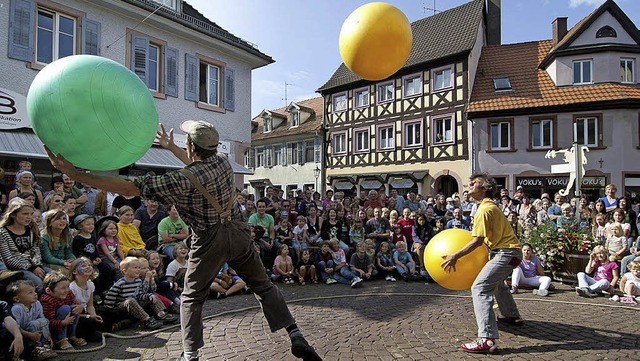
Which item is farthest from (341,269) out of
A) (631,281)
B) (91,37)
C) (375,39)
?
(91,37)

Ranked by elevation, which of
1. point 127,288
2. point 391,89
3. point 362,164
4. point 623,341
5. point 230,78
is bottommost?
point 623,341

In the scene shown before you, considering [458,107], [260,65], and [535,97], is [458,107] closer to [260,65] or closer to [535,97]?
[535,97]

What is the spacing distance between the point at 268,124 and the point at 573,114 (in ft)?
75.6

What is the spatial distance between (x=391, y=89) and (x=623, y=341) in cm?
2442

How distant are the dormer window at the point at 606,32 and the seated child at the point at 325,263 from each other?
853 inches

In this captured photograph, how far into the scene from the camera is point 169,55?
51.3 feet

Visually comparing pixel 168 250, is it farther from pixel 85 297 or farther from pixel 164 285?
pixel 85 297

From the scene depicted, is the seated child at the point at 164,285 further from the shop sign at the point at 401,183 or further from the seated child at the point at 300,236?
the shop sign at the point at 401,183

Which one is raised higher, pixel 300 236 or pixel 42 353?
pixel 300 236

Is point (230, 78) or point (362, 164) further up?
point (230, 78)

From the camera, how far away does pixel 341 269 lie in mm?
9516

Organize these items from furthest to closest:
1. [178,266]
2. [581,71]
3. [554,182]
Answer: [581,71]
[554,182]
[178,266]

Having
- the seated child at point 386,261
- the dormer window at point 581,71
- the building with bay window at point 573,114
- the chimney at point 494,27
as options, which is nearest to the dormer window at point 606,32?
the building with bay window at point 573,114

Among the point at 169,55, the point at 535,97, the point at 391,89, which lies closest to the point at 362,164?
the point at 391,89
